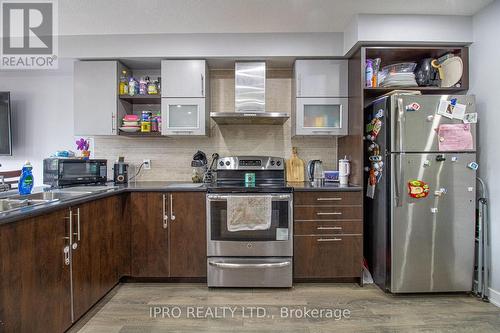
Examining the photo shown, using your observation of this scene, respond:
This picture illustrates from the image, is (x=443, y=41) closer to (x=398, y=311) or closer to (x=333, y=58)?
(x=333, y=58)

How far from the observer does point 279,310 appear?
2.01 m

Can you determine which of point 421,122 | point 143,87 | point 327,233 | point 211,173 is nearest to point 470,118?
point 421,122

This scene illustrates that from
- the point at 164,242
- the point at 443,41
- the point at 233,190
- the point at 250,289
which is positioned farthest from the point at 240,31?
the point at 250,289

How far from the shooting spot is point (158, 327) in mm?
1804

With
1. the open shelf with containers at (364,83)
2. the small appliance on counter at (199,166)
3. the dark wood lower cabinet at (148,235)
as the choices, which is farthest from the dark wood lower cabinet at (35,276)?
the open shelf with containers at (364,83)

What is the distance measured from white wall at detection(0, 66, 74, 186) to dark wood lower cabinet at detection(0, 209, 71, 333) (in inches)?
82.4

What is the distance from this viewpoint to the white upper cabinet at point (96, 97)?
2.68 metres

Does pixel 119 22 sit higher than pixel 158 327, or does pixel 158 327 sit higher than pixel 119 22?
pixel 119 22

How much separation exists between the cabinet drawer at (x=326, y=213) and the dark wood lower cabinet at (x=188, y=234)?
2.83 feet

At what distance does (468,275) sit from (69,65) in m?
4.33

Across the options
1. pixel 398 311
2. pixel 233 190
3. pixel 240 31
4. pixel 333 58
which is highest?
pixel 240 31

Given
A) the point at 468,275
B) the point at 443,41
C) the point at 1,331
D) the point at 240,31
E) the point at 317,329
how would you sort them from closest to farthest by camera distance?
the point at 1,331
the point at 317,329
the point at 468,275
the point at 443,41
the point at 240,31

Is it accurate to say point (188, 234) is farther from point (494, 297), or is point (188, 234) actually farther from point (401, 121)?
point (494, 297)

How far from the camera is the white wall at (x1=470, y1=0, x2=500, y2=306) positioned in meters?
2.11
